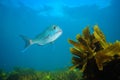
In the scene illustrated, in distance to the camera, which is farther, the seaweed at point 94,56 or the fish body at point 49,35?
the fish body at point 49,35

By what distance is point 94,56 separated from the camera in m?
3.17

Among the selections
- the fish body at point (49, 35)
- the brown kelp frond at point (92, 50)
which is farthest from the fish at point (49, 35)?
the brown kelp frond at point (92, 50)

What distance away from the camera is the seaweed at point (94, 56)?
3080mm

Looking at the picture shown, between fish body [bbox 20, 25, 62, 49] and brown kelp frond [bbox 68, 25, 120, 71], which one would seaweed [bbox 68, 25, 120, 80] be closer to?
brown kelp frond [bbox 68, 25, 120, 71]

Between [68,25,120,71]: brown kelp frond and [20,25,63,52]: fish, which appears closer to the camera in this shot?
[68,25,120,71]: brown kelp frond

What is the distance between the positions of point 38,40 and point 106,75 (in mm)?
3605

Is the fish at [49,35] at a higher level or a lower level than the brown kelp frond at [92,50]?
higher

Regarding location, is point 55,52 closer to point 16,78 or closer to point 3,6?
point 3,6

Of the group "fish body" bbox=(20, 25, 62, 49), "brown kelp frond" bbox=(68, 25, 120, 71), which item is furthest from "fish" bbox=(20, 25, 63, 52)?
"brown kelp frond" bbox=(68, 25, 120, 71)

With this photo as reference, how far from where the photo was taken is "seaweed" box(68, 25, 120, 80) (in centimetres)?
308

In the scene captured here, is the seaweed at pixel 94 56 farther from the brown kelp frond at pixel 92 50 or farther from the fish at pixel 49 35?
the fish at pixel 49 35

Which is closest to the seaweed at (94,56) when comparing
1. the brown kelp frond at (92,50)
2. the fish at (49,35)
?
A: the brown kelp frond at (92,50)

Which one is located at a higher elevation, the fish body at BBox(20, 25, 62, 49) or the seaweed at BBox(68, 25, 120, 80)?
the fish body at BBox(20, 25, 62, 49)

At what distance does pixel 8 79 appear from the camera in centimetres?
959
